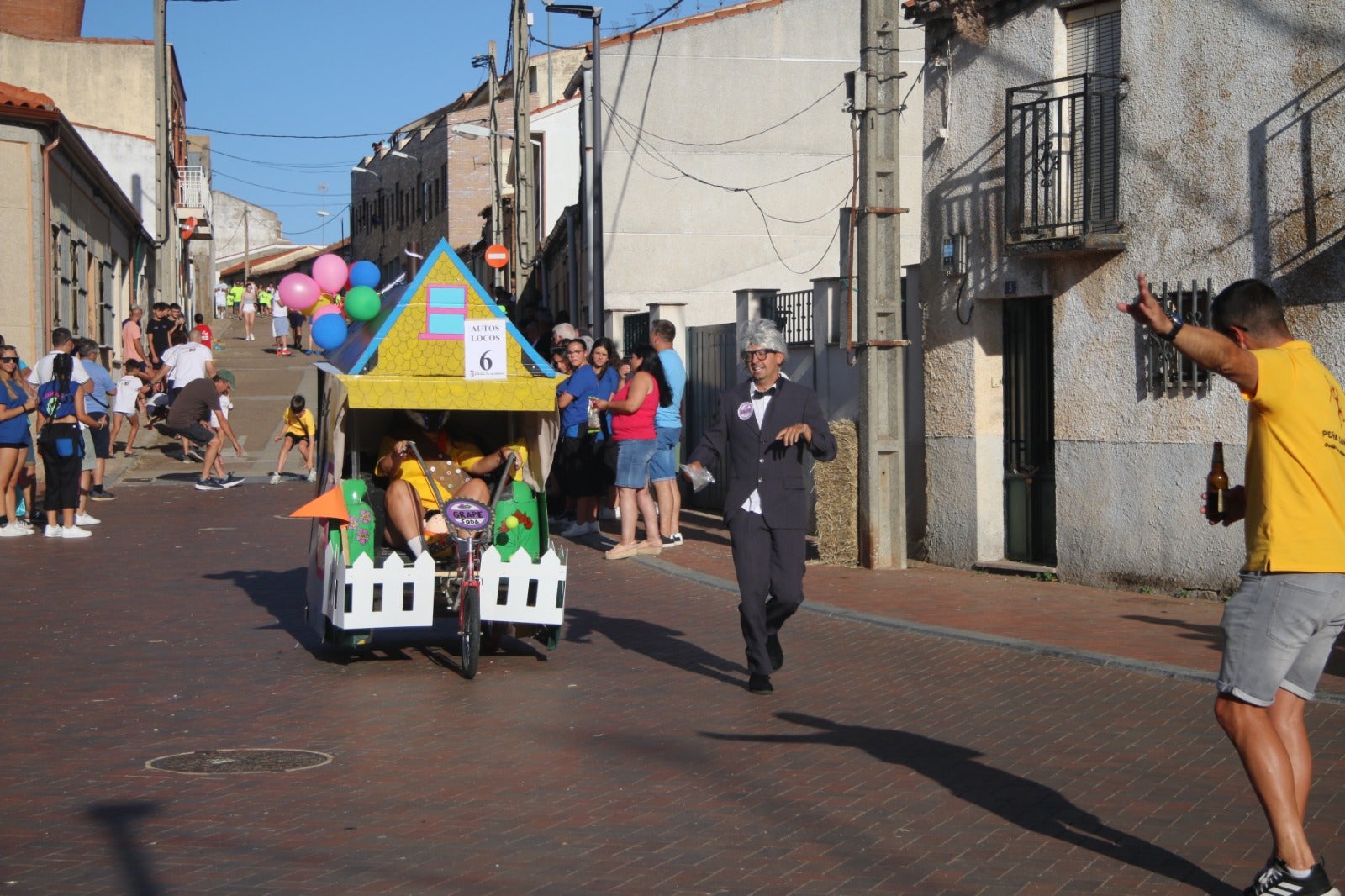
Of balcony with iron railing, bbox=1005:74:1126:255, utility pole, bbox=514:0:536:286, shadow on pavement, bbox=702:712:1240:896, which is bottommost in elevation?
shadow on pavement, bbox=702:712:1240:896

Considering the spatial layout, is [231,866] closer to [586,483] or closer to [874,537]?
[874,537]

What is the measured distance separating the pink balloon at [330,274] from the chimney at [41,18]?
39341 millimetres

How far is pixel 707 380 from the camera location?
19.7 metres

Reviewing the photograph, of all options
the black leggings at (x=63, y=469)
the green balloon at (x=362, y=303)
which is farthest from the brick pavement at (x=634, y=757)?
the black leggings at (x=63, y=469)

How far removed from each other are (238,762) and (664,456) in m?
8.55

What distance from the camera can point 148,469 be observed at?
932 inches

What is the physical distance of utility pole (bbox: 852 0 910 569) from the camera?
43.9ft

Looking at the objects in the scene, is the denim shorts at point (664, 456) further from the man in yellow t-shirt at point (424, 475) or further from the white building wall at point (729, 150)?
the white building wall at point (729, 150)

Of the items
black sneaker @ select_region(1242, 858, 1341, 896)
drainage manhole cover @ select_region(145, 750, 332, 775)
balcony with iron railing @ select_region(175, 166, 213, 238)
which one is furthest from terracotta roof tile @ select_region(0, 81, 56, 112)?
balcony with iron railing @ select_region(175, 166, 213, 238)

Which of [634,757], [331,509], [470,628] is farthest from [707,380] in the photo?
[634,757]

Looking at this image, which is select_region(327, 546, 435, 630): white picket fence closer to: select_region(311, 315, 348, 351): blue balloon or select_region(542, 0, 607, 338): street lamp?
select_region(311, 315, 348, 351): blue balloon

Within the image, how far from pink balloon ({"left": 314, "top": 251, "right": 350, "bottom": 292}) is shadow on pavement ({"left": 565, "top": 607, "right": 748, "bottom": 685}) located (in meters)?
2.82

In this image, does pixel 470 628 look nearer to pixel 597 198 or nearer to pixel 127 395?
pixel 127 395

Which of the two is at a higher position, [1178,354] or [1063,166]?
[1063,166]
